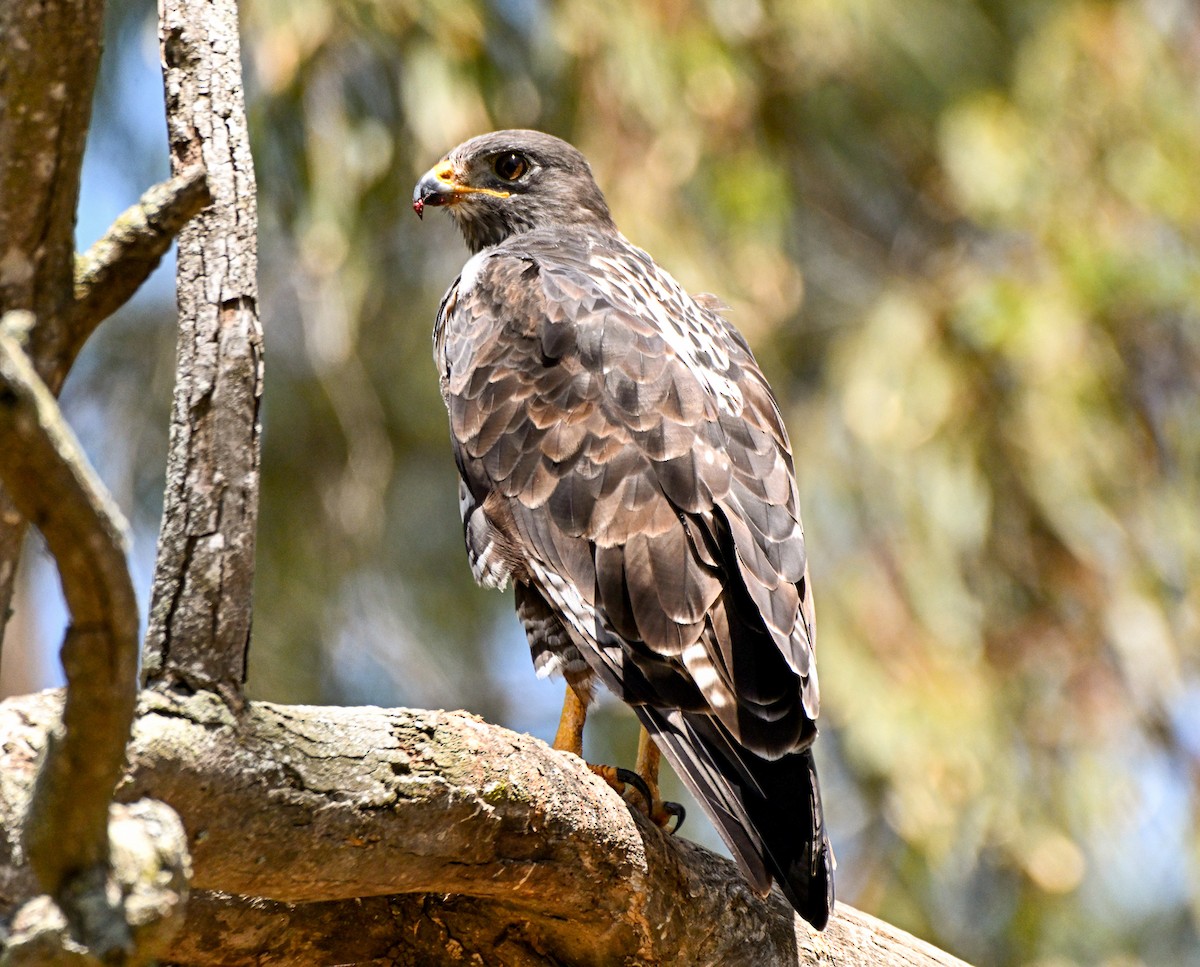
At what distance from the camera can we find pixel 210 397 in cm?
218

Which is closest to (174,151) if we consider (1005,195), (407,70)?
(407,70)

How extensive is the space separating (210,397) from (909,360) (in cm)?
548

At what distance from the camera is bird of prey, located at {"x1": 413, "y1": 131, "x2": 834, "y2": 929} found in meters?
3.05

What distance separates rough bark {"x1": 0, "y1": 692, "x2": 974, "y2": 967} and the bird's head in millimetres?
2407

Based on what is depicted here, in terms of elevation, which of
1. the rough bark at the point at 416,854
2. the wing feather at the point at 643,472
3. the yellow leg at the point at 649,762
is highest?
the wing feather at the point at 643,472

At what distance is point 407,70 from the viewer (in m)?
6.39

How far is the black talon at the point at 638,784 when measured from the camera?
3.41 metres

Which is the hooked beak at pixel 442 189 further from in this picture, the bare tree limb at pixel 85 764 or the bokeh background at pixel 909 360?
the bare tree limb at pixel 85 764

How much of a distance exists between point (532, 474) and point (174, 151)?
1.65 metres

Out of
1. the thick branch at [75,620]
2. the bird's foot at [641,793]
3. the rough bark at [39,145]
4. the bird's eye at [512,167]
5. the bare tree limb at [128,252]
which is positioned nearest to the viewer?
the thick branch at [75,620]

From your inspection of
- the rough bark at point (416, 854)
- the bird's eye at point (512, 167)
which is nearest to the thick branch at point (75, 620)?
the rough bark at point (416, 854)

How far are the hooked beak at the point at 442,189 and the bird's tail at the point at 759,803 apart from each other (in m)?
Answer: 2.16

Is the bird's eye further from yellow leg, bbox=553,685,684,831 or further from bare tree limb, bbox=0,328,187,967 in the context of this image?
bare tree limb, bbox=0,328,187,967

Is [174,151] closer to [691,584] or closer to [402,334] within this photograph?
[691,584]
